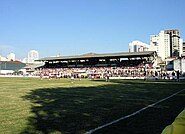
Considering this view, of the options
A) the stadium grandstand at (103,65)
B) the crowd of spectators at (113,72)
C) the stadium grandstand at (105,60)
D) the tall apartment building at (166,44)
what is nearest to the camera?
the crowd of spectators at (113,72)

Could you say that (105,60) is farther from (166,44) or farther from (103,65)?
(166,44)

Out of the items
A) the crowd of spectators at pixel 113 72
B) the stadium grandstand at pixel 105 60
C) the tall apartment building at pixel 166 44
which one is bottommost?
the crowd of spectators at pixel 113 72

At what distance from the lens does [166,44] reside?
511ft

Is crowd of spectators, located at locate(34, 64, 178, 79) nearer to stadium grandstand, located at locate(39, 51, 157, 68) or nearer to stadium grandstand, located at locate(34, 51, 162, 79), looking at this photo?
stadium grandstand, located at locate(34, 51, 162, 79)

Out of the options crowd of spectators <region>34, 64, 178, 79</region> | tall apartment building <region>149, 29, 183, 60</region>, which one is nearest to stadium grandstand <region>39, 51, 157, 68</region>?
crowd of spectators <region>34, 64, 178, 79</region>

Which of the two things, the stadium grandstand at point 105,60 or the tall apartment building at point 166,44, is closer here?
the stadium grandstand at point 105,60

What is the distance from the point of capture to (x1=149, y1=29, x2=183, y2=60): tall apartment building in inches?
5945

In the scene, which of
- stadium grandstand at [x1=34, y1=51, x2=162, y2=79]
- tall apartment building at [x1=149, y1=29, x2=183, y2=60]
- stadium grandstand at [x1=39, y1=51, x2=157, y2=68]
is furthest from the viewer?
tall apartment building at [x1=149, y1=29, x2=183, y2=60]

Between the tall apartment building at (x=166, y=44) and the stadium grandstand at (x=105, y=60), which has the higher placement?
the tall apartment building at (x=166, y=44)

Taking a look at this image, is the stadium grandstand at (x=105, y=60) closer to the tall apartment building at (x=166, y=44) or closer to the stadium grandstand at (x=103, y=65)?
the stadium grandstand at (x=103, y=65)

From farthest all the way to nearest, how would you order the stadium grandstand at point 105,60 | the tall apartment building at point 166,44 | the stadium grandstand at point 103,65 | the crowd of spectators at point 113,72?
1. the tall apartment building at point 166,44
2. the stadium grandstand at point 105,60
3. the stadium grandstand at point 103,65
4. the crowd of spectators at point 113,72

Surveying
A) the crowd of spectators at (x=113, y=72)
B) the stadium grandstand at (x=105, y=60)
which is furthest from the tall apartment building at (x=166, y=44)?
the crowd of spectators at (x=113, y=72)

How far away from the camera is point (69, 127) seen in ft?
25.3

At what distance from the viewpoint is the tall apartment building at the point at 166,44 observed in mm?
151000
